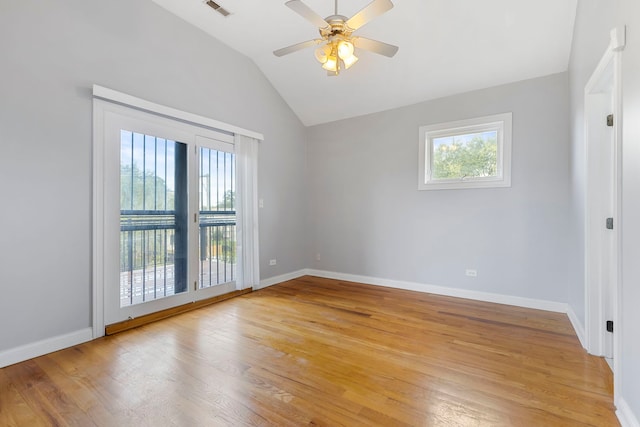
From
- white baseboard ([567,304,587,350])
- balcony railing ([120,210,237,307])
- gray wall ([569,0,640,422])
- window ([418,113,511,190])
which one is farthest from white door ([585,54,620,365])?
balcony railing ([120,210,237,307])

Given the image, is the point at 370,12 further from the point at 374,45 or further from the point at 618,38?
the point at 618,38

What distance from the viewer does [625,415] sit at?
58.7 inches

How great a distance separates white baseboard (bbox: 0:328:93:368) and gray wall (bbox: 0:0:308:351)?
42 millimetres

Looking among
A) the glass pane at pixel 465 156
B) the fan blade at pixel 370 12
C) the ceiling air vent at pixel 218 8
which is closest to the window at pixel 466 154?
the glass pane at pixel 465 156

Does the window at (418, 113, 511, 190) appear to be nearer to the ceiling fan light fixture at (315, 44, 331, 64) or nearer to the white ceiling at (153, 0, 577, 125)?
the white ceiling at (153, 0, 577, 125)

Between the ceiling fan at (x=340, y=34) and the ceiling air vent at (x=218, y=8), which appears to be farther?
the ceiling air vent at (x=218, y=8)

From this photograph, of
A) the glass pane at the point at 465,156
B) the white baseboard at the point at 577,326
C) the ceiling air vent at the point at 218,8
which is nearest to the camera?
the white baseboard at the point at 577,326

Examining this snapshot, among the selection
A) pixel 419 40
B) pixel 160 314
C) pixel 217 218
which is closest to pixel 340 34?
pixel 419 40

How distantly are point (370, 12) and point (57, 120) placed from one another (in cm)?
269

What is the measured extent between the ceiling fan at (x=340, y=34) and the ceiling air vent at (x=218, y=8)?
3.41 feet

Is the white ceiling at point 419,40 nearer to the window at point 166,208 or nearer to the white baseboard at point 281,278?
the window at point 166,208

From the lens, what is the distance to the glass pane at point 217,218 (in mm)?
3631

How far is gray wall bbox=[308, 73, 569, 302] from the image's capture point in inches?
129

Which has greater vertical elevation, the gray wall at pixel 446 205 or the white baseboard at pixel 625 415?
the gray wall at pixel 446 205
